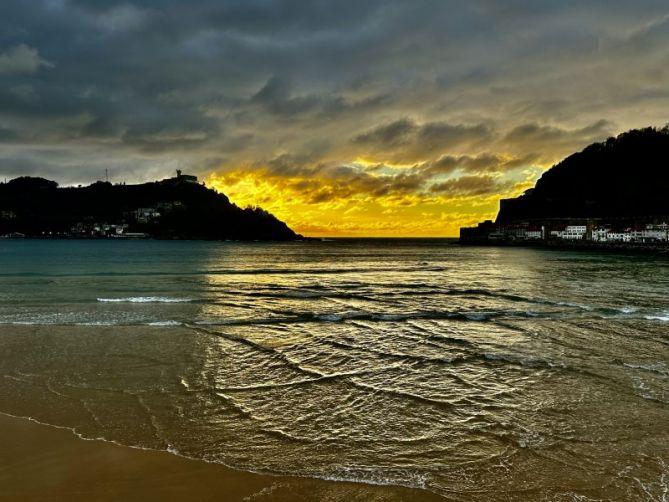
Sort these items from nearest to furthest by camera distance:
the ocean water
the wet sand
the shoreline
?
the wet sand, the ocean water, the shoreline

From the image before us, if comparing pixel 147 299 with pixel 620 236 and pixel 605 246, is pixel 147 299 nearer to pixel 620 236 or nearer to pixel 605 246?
pixel 605 246

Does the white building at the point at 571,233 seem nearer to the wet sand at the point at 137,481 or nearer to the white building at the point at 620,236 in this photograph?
the white building at the point at 620,236

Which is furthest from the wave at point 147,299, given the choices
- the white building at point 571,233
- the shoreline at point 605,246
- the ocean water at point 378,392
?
the white building at point 571,233

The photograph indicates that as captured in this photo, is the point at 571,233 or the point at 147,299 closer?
the point at 147,299

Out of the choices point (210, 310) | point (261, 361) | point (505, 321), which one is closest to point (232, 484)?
point (261, 361)

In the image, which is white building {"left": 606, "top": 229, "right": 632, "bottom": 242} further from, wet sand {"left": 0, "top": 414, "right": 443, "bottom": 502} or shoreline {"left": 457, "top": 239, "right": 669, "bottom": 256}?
wet sand {"left": 0, "top": 414, "right": 443, "bottom": 502}

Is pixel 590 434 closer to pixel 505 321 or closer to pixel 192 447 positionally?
pixel 192 447

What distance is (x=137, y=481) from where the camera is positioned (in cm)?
580

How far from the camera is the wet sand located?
5.47 m

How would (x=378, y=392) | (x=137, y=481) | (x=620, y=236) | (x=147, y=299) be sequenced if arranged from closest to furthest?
(x=137, y=481) < (x=378, y=392) < (x=147, y=299) < (x=620, y=236)

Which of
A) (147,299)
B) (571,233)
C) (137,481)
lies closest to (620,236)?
(571,233)

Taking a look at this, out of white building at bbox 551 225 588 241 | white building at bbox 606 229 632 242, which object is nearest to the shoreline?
white building at bbox 551 225 588 241

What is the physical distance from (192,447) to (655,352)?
1258 centimetres

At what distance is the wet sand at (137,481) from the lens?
5469mm
